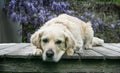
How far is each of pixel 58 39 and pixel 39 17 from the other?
16.0 ft

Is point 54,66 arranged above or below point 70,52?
below

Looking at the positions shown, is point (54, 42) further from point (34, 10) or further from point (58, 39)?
point (34, 10)

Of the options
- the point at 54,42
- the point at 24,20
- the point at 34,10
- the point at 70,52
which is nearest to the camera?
the point at 54,42

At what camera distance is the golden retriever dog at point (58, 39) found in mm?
4615

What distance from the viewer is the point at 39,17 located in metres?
9.59

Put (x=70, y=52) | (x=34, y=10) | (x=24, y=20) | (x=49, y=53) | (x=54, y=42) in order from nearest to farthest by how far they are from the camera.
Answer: (x=49, y=53) < (x=54, y=42) < (x=70, y=52) < (x=24, y=20) < (x=34, y=10)

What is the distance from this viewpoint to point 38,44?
4949mm

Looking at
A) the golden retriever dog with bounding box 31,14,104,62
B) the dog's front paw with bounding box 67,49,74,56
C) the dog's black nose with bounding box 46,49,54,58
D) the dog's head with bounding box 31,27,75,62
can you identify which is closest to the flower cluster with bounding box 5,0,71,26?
the golden retriever dog with bounding box 31,14,104,62

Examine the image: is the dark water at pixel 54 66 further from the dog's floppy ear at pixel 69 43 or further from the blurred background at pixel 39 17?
the blurred background at pixel 39 17

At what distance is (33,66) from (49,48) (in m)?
0.33

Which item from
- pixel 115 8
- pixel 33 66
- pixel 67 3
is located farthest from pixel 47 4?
pixel 33 66

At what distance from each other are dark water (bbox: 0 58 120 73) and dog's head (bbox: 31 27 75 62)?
0.15 metres

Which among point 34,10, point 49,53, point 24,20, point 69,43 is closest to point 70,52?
point 69,43

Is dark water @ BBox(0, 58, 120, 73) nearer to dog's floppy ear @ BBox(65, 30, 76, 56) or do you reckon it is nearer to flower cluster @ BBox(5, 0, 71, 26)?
dog's floppy ear @ BBox(65, 30, 76, 56)
